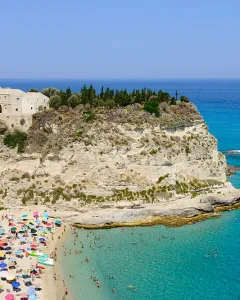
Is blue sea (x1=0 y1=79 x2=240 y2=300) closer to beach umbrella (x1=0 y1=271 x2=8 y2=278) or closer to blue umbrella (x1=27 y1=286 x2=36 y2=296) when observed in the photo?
blue umbrella (x1=27 y1=286 x2=36 y2=296)

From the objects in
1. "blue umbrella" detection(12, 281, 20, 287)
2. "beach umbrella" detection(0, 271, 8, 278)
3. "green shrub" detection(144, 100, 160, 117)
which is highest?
"green shrub" detection(144, 100, 160, 117)

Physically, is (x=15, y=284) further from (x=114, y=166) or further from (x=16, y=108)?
(x=16, y=108)

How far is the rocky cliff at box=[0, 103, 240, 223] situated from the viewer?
163ft

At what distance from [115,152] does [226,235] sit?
17736 mm

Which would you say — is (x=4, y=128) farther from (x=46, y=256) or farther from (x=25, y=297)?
(x=25, y=297)

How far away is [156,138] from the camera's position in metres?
54.4

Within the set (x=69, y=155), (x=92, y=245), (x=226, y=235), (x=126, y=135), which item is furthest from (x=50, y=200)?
(x=226, y=235)

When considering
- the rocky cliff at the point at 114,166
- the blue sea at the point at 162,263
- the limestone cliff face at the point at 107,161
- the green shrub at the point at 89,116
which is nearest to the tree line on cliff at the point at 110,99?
the rocky cliff at the point at 114,166

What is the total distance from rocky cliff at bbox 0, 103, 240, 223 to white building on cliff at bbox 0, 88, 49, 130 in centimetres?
169

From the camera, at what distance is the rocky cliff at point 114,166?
4959cm

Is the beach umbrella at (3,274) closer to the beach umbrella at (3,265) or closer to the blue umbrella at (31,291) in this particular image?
the beach umbrella at (3,265)

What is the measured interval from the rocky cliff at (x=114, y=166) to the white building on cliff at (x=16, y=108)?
1686 mm

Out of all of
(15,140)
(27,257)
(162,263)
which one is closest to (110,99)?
(15,140)

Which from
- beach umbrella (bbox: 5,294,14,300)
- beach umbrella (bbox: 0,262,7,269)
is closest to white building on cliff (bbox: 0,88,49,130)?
beach umbrella (bbox: 0,262,7,269)
